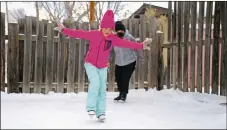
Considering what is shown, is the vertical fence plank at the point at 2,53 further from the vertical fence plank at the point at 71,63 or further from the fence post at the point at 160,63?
the fence post at the point at 160,63

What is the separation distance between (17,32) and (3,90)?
1275mm

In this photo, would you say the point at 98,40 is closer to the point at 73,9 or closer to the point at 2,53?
the point at 2,53

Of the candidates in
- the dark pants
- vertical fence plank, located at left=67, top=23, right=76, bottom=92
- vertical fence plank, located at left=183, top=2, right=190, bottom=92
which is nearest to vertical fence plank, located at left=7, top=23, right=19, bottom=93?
vertical fence plank, located at left=67, top=23, right=76, bottom=92

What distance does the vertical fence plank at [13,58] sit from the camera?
7.37m

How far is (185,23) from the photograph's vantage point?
23.3 feet

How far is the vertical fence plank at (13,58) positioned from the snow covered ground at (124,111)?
0.31 metres

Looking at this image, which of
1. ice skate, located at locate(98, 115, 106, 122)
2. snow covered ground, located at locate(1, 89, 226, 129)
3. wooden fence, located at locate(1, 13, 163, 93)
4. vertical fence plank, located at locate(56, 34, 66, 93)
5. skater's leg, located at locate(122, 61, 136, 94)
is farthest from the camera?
vertical fence plank, located at locate(56, 34, 66, 93)

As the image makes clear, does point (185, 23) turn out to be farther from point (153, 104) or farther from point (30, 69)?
point (30, 69)

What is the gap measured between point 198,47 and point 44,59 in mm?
3332

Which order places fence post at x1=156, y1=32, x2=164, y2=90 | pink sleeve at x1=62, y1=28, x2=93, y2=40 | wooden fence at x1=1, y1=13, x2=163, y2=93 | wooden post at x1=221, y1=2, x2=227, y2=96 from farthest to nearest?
1. fence post at x1=156, y1=32, x2=164, y2=90
2. wooden fence at x1=1, y1=13, x2=163, y2=93
3. wooden post at x1=221, y1=2, x2=227, y2=96
4. pink sleeve at x1=62, y1=28, x2=93, y2=40

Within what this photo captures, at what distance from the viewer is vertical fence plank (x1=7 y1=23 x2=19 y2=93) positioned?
24.2 feet

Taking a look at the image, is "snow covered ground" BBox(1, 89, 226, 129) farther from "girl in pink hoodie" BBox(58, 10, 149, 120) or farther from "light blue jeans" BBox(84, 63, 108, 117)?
"girl in pink hoodie" BBox(58, 10, 149, 120)

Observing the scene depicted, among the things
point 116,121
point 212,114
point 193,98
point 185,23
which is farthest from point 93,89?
point 185,23

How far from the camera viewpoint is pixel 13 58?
740 centimetres
